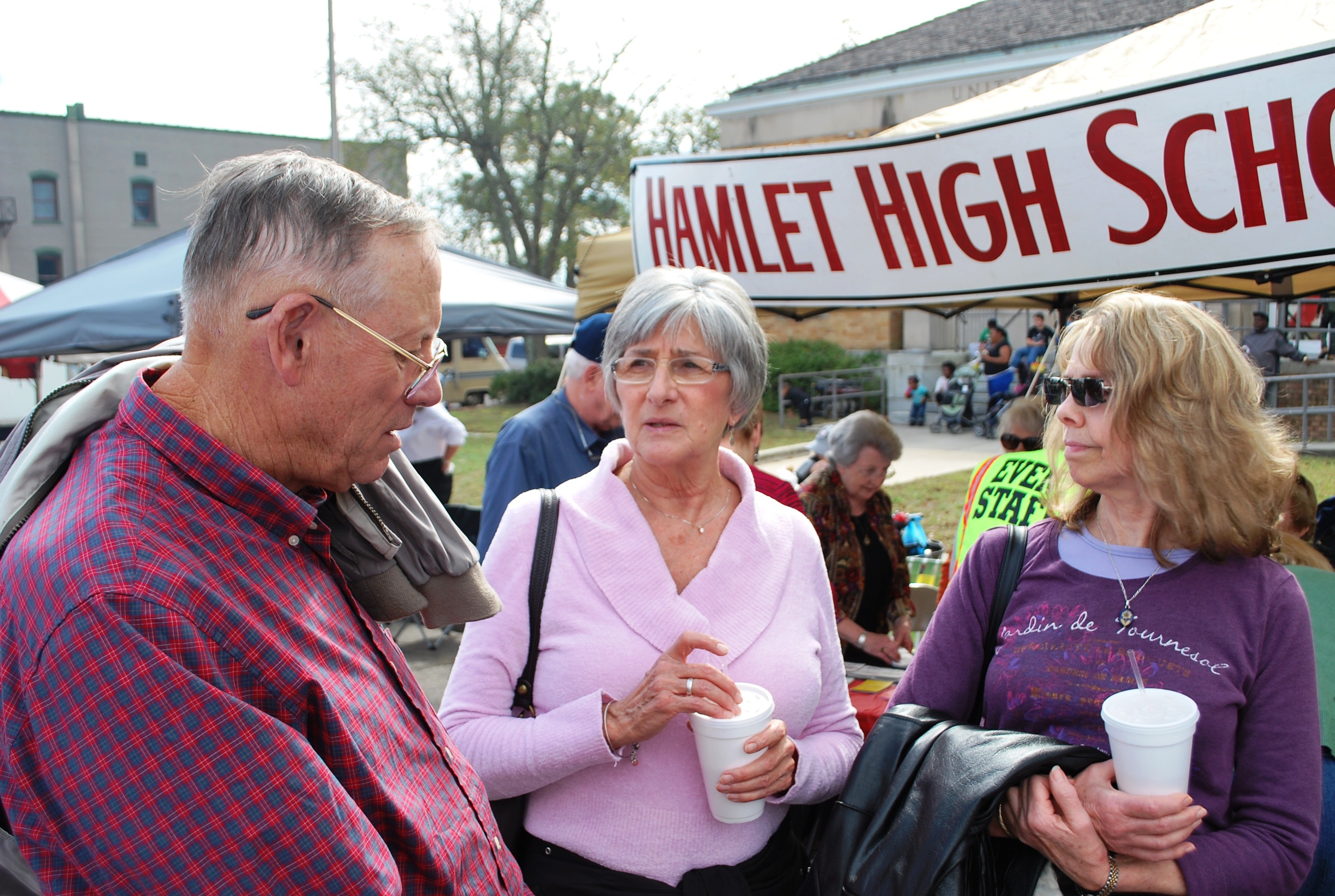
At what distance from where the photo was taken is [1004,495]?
3.56 m

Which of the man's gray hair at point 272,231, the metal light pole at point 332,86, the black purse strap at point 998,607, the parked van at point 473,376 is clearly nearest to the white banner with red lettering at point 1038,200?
the black purse strap at point 998,607

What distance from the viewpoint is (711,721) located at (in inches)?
64.3

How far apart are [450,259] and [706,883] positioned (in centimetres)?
731

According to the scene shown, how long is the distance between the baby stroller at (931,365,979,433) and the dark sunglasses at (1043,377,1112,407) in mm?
15162

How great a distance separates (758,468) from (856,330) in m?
19.1

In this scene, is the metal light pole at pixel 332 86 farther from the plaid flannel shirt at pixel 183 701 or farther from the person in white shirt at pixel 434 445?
the plaid flannel shirt at pixel 183 701

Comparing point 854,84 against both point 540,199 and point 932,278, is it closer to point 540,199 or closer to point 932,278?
point 540,199

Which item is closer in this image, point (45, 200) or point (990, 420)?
point (990, 420)

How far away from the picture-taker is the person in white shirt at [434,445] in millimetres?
7332

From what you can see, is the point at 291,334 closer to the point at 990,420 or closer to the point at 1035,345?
the point at 990,420

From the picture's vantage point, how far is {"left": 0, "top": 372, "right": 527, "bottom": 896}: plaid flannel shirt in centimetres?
91

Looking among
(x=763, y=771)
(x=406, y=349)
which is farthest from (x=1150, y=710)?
(x=406, y=349)

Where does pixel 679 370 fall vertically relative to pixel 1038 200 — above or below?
below

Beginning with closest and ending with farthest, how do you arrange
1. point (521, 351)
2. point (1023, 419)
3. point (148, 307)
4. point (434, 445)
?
point (1023, 419) < point (148, 307) < point (434, 445) < point (521, 351)
